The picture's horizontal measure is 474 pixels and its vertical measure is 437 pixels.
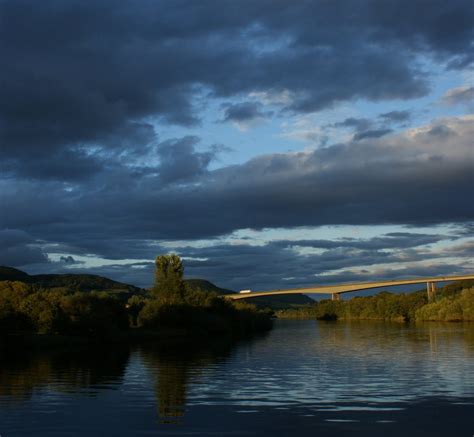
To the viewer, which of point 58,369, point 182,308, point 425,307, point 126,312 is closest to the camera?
point 58,369

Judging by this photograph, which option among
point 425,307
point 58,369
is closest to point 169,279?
point 58,369

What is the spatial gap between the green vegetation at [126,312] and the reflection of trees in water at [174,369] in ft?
28.1

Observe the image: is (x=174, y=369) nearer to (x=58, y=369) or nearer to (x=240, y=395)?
(x=58, y=369)

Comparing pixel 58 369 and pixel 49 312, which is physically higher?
pixel 49 312

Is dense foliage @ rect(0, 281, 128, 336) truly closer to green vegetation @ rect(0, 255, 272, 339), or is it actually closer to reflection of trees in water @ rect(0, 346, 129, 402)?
green vegetation @ rect(0, 255, 272, 339)

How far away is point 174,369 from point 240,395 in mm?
16021

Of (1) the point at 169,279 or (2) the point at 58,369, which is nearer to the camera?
(2) the point at 58,369

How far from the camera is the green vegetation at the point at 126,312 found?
245 feet

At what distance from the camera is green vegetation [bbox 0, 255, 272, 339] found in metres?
74.8

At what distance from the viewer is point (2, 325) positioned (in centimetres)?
6925

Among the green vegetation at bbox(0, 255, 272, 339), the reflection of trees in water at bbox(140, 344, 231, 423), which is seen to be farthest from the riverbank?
the reflection of trees in water at bbox(140, 344, 231, 423)

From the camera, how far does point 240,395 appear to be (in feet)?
114

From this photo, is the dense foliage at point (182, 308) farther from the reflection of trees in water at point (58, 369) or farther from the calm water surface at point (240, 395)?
the calm water surface at point (240, 395)

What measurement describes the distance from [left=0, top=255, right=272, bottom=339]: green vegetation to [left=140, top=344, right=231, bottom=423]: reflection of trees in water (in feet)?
28.1
